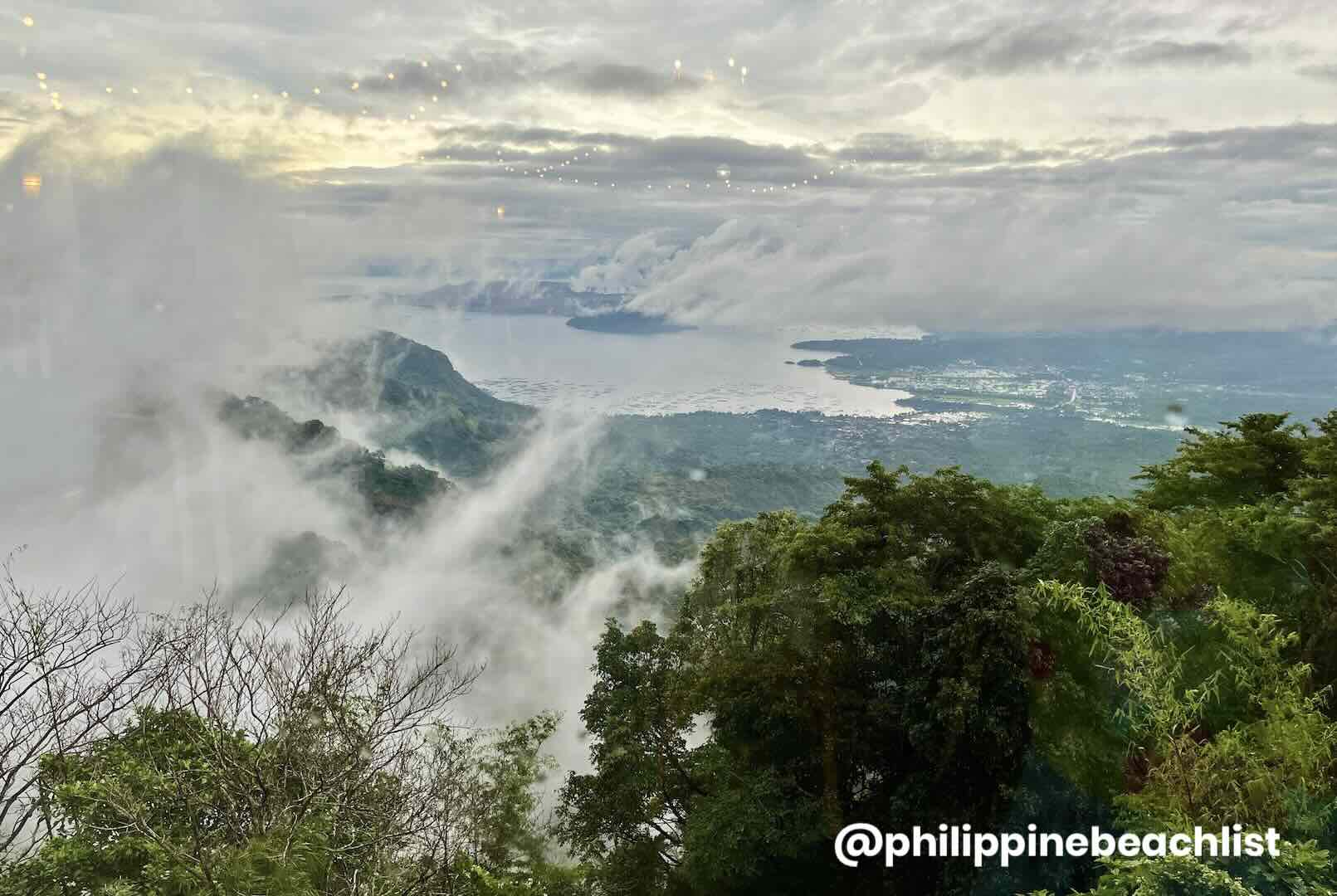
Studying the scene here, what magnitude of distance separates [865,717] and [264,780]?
8.90 metres

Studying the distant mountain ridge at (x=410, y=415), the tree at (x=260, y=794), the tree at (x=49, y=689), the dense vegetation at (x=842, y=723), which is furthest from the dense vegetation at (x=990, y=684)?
the distant mountain ridge at (x=410, y=415)

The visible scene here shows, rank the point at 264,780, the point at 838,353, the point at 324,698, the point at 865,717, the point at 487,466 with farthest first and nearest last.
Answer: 1. the point at 838,353
2. the point at 487,466
3. the point at 865,717
4. the point at 324,698
5. the point at 264,780

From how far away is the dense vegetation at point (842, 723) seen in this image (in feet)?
27.0

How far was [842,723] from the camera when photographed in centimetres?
1374

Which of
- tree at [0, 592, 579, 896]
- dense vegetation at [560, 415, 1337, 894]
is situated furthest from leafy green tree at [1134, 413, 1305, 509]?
tree at [0, 592, 579, 896]

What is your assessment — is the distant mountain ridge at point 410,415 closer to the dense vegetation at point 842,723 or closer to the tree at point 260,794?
the dense vegetation at point 842,723

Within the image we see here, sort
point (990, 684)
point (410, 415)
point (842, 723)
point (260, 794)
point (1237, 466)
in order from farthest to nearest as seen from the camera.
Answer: point (410, 415)
point (1237, 466)
point (842, 723)
point (990, 684)
point (260, 794)

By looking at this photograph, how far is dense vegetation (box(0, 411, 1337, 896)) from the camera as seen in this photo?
822cm

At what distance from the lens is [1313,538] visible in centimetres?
1112

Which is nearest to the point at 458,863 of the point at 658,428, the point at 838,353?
the point at 658,428

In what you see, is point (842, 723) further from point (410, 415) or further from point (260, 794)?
point (410, 415)

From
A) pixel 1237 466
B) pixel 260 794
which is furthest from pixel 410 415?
pixel 260 794

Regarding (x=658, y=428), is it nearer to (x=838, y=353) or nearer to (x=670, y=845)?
(x=838, y=353)

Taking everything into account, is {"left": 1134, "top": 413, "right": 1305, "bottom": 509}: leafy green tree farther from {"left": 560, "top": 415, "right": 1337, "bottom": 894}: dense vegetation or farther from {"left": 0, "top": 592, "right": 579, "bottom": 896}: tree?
{"left": 0, "top": 592, "right": 579, "bottom": 896}: tree
